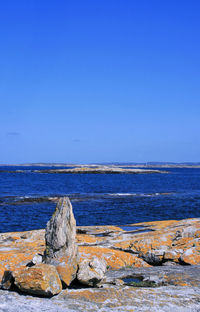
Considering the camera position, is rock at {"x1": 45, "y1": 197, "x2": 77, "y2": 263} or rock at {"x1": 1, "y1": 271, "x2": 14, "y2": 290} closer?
rock at {"x1": 1, "y1": 271, "x2": 14, "y2": 290}

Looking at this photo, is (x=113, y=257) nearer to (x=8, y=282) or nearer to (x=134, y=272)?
(x=134, y=272)

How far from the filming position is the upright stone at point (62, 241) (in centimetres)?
1186

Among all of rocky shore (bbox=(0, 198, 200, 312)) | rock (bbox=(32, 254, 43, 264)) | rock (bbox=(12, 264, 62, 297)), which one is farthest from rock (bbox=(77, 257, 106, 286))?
rock (bbox=(32, 254, 43, 264))

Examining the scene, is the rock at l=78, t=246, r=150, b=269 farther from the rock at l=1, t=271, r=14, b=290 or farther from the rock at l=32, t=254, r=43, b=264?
the rock at l=1, t=271, r=14, b=290

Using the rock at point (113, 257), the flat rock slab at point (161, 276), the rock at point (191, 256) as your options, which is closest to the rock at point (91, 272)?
the flat rock slab at point (161, 276)

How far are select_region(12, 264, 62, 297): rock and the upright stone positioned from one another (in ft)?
3.70

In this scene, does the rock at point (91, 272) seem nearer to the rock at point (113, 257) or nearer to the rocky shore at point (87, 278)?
the rocky shore at point (87, 278)

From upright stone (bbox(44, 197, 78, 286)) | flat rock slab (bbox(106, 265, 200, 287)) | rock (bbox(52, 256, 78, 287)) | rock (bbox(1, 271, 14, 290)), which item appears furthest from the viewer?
flat rock slab (bbox(106, 265, 200, 287))

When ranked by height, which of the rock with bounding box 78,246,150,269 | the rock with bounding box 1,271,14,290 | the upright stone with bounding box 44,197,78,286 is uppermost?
the upright stone with bounding box 44,197,78,286

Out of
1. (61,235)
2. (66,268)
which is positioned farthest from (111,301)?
(61,235)

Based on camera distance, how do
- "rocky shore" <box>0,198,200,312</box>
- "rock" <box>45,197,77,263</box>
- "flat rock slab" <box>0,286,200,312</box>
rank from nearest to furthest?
"flat rock slab" <box>0,286,200,312</box> → "rocky shore" <box>0,198,200,312</box> → "rock" <box>45,197,77,263</box>

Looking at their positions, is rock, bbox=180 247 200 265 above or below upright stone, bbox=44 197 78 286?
below

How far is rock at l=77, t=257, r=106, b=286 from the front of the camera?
11.3 metres

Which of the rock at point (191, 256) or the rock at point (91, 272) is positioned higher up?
the rock at point (91, 272)
